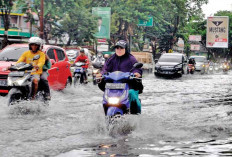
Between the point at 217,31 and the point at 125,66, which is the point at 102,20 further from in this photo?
the point at 125,66

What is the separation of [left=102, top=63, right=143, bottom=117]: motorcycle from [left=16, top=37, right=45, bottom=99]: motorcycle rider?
121 inches

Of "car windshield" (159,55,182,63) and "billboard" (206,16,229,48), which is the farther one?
"billboard" (206,16,229,48)

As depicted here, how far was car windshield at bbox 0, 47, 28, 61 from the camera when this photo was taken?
14742mm

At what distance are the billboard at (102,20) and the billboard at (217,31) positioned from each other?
27.6m

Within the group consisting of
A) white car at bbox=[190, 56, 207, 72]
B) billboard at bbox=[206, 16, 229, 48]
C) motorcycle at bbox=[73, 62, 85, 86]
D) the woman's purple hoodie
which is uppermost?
billboard at bbox=[206, 16, 229, 48]

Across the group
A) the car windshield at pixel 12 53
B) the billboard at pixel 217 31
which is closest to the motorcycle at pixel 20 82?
A: the car windshield at pixel 12 53

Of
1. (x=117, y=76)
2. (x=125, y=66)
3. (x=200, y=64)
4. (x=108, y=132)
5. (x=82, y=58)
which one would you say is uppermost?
(x=125, y=66)

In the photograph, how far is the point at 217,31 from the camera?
77438 millimetres

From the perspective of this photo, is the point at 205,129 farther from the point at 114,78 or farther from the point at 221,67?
the point at 221,67

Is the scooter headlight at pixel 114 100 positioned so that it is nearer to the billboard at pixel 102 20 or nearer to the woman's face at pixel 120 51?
the woman's face at pixel 120 51

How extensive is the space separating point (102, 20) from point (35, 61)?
41.4m

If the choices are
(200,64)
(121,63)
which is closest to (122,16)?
(200,64)

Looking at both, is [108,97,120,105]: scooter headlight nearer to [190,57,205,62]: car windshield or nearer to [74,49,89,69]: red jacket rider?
[74,49,89,69]: red jacket rider

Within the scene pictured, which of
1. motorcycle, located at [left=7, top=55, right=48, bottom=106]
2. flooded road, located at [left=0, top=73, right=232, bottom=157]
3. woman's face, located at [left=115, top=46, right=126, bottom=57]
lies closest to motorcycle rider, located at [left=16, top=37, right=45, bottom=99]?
motorcycle, located at [left=7, top=55, right=48, bottom=106]
